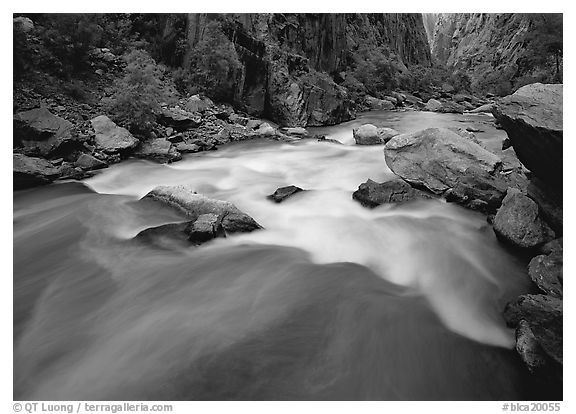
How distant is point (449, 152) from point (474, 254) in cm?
193

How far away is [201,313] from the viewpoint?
3111 millimetres

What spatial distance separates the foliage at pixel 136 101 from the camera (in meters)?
7.98

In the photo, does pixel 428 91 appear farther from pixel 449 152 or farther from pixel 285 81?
pixel 449 152

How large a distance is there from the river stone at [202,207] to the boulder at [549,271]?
113 inches

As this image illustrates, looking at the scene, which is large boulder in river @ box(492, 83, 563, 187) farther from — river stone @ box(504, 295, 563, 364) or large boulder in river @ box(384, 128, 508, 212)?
river stone @ box(504, 295, 563, 364)

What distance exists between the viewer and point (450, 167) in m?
5.34

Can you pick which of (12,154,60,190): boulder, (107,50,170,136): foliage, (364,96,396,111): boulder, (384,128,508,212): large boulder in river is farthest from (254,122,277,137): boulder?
(364,96,396,111): boulder

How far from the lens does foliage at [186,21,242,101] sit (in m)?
11.7

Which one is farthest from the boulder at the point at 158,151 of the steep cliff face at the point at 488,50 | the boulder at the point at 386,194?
the steep cliff face at the point at 488,50

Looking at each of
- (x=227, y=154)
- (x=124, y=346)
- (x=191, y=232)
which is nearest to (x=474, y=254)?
(x=191, y=232)

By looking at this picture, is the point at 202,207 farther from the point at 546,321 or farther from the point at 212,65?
the point at 212,65

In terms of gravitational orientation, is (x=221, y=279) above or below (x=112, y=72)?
below

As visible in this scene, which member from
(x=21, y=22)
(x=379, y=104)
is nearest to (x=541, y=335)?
(x=21, y=22)
